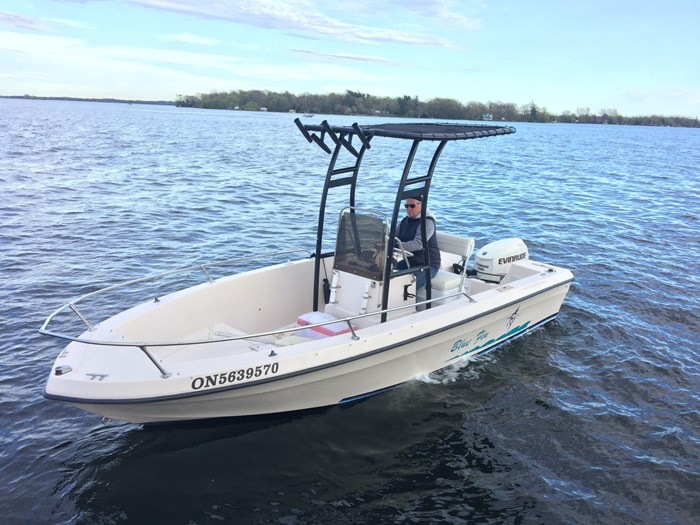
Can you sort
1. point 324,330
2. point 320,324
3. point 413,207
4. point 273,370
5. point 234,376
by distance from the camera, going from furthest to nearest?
point 413,207
point 324,330
point 320,324
point 273,370
point 234,376

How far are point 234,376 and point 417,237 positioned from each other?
9.84ft

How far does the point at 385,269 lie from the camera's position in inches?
251

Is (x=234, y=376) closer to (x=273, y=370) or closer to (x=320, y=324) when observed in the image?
(x=273, y=370)

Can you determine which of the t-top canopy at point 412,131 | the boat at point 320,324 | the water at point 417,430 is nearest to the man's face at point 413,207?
the boat at point 320,324

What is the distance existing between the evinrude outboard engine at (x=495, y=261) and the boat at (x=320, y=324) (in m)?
0.02

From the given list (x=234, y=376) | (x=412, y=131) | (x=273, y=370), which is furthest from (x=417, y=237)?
(x=234, y=376)

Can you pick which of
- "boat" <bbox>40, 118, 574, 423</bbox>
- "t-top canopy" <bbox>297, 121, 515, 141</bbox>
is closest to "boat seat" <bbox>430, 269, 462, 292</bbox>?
"boat" <bbox>40, 118, 574, 423</bbox>

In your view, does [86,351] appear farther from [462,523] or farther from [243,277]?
[462,523]

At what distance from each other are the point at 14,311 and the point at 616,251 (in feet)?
41.5

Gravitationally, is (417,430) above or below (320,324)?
below

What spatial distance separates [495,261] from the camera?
8117 mm

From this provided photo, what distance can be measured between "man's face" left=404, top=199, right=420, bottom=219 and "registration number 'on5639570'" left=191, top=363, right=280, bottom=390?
2.65 m

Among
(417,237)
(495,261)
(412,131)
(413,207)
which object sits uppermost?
(412,131)

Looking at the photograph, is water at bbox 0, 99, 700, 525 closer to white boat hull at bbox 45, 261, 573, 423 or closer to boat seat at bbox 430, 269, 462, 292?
white boat hull at bbox 45, 261, 573, 423
